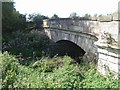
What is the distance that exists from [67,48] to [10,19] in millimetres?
4857

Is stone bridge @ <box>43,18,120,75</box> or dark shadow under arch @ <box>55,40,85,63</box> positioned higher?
stone bridge @ <box>43,18,120,75</box>

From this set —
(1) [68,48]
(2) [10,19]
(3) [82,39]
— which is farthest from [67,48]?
(3) [82,39]

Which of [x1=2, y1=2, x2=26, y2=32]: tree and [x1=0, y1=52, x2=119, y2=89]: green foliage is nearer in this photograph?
[x1=0, y1=52, x2=119, y2=89]: green foliage

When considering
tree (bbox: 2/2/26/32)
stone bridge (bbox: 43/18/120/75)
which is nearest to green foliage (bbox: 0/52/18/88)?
stone bridge (bbox: 43/18/120/75)

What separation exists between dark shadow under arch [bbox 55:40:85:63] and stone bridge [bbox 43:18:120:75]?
417mm

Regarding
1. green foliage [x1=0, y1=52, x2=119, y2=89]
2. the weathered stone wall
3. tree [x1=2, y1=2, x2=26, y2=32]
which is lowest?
green foliage [x1=0, y1=52, x2=119, y2=89]

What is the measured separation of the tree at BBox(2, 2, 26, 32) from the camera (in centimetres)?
2256

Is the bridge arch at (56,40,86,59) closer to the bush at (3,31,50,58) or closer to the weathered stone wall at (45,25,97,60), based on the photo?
the weathered stone wall at (45,25,97,60)

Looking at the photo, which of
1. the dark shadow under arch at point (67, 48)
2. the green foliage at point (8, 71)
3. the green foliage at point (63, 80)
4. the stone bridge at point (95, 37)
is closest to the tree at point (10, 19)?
the stone bridge at point (95, 37)

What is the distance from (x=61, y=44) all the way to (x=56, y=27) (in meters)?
1.28

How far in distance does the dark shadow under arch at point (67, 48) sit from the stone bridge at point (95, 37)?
1.37 ft

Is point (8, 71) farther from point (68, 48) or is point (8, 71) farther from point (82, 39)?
point (68, 48)

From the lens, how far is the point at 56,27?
68.5ft

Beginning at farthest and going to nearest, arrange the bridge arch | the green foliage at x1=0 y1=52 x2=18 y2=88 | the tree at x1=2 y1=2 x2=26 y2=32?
the tree at x1=2 y1=2 x2=26 y2=32 < the bridge arch < the green foliage at x1=0 y1=52 x2=18 y2=88
